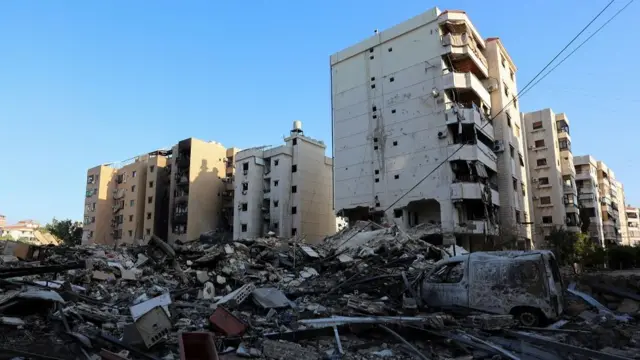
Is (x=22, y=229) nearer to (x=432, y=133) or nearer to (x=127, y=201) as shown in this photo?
(x=127, y=201)

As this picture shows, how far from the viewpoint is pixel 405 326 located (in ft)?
23.7

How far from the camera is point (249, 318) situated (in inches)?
332

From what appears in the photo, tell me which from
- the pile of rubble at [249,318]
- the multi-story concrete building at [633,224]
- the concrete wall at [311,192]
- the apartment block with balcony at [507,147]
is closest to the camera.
Result: the pile of rubble at [249,318]

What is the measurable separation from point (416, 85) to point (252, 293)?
93.3 feet

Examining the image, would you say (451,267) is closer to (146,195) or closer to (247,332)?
(247,332)

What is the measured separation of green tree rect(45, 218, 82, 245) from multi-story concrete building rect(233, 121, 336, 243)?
32573mm

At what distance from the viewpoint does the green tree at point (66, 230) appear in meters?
62.9

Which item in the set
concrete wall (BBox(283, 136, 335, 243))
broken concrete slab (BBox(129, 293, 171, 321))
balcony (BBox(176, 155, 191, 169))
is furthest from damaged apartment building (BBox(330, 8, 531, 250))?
broken concrete slab (BBox(129, 293, 171, 321))

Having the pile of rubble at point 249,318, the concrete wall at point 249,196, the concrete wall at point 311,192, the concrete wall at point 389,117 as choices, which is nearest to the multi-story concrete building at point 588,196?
the concrete wall at point 389,117

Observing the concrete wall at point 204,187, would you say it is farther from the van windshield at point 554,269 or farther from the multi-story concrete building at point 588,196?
the multi-story concrete building at point 588,196

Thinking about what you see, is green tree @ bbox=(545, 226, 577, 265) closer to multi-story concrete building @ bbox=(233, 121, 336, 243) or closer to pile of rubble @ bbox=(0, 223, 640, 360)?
pile of rubble @ bbox=(0, 223, 640, 360)

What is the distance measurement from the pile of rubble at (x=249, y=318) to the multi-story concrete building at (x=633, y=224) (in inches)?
3438

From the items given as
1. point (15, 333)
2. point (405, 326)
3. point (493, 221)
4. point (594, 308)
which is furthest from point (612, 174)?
point (15, 333)

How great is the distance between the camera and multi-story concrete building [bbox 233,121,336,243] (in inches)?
1784
